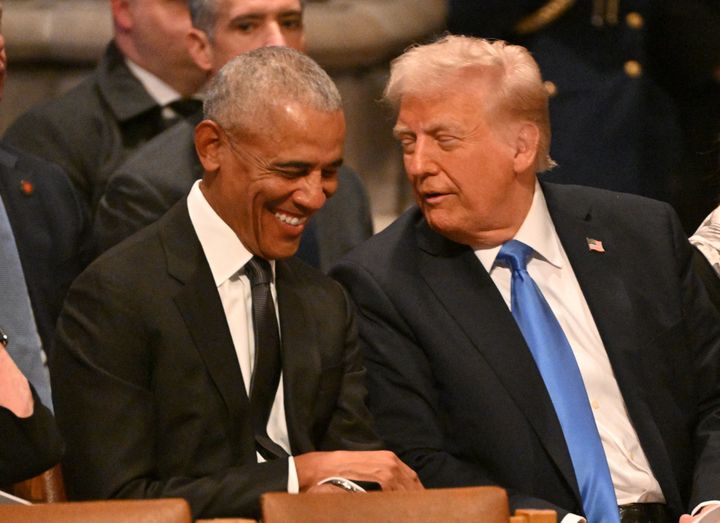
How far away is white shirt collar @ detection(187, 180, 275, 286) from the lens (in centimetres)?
298

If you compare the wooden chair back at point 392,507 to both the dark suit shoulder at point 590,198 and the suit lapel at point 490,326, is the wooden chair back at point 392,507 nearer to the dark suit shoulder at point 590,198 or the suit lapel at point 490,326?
the suit lapel at point 490,326

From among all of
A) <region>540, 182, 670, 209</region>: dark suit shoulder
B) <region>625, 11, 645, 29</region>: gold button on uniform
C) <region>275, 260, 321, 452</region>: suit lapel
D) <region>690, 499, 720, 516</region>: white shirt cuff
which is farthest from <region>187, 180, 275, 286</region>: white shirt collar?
<region>625, 11, 645, 29</region>: gold button on uniform

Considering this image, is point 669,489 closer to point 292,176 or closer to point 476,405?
point 476,405

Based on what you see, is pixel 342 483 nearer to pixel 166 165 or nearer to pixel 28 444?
pixel 28 444

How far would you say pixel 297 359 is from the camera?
9.79 feet

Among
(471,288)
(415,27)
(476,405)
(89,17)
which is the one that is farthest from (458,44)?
(89,17)

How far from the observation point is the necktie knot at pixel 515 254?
3258mm

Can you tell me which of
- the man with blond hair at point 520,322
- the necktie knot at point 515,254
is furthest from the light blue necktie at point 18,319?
the necktie knot at point 515,254

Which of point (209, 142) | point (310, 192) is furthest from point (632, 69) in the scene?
point (209, 142)

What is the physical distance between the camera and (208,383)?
2879 millimetres

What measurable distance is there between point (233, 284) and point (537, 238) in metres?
0.68

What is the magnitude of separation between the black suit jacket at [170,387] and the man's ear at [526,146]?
599 millimetres

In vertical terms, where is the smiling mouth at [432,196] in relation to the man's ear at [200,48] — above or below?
above

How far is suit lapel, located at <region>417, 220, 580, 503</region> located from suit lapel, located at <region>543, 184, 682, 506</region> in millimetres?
190
